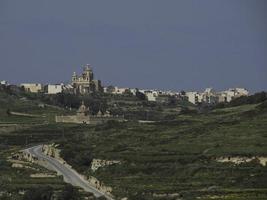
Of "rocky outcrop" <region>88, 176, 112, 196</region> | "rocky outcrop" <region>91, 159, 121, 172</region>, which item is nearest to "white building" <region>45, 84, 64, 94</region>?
"rocky outcrop" <region>91, 159, 121, 172</region>

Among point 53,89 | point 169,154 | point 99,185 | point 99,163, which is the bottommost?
point 99,185

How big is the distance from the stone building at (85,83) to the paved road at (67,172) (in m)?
87.2

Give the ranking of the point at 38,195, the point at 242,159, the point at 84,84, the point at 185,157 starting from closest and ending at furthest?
the point at 38,195, the point at 242,159, the point at 185,157, the point at 84,84

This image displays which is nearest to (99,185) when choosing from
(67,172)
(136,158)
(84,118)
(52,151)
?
(67,172)

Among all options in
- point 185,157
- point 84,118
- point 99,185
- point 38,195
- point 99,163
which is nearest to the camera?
point 38,195

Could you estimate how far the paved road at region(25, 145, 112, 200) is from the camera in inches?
2240

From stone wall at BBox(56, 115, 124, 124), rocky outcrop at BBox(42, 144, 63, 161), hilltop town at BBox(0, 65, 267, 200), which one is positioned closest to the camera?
hilltop town at BBox(0, 65, 267, 200)

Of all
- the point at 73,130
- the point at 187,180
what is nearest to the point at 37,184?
the point at 187,180

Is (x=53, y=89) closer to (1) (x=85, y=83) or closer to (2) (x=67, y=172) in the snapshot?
(1) (x=85, y=83)

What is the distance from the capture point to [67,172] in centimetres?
6925

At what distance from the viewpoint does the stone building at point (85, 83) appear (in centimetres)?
17926

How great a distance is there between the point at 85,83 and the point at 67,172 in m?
114

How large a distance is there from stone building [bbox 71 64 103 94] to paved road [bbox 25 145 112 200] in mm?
87244

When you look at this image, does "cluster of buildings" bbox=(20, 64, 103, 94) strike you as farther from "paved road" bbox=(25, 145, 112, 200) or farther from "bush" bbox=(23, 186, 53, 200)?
"bush" bbox=(23, 186, 53, 200)
